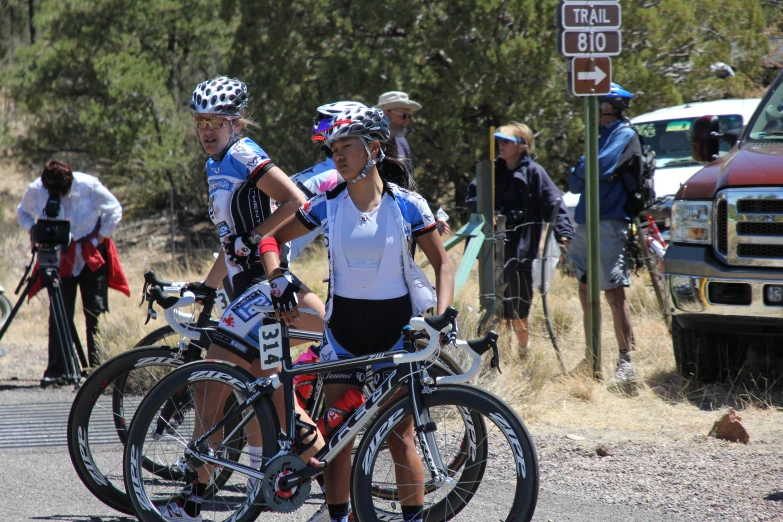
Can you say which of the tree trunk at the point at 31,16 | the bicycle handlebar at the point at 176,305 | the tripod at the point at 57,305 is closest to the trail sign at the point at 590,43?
the bicycle handlebar at the point at 176,305

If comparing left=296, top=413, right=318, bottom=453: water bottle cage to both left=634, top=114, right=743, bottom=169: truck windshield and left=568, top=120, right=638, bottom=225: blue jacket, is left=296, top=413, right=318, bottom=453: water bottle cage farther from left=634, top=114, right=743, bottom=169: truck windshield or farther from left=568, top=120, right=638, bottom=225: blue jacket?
left=634, top=114, right=743, bottom=169: truck windshield

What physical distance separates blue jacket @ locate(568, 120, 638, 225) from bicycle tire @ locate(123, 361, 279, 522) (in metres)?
3.92

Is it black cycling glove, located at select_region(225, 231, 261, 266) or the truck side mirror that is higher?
the truck side mirror

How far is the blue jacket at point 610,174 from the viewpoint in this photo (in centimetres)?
754

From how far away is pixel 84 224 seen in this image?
8812mm

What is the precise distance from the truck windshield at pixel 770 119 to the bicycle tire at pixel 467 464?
374 cm

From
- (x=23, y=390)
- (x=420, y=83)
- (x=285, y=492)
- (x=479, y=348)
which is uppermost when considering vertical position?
(x=420, y=83)

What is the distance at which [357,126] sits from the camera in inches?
163

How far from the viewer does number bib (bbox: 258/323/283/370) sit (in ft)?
14.1

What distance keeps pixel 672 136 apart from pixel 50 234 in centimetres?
772

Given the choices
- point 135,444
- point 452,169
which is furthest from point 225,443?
point 452,169

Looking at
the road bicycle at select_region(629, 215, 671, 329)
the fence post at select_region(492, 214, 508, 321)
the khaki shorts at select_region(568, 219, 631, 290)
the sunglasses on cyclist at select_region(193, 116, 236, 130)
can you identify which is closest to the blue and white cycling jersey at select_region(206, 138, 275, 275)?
the sunglasses on cyclist at select_region(193, 116, 236, 130)

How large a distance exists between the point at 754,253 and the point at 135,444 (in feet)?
12.8

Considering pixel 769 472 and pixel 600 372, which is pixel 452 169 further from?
pixel 769 472
